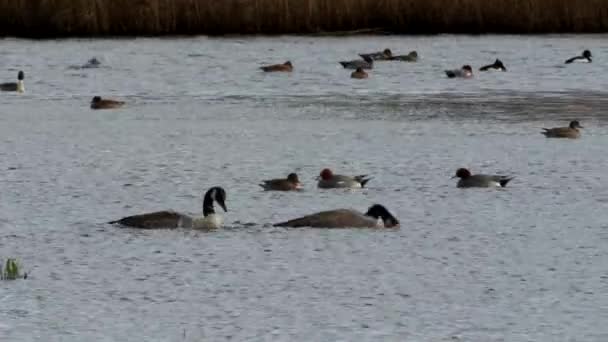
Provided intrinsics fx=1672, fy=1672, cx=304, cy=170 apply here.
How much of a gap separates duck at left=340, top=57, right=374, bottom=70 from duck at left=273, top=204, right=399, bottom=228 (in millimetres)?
14966

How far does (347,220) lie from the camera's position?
1190 cm

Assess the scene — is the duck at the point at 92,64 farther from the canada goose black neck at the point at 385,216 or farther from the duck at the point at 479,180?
the canada goose black neck at the point at 385,216

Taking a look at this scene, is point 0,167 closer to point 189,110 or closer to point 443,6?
point 189,110

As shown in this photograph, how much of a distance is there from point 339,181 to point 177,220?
8.46 ft

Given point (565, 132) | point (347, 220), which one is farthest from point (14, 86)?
point (347, 220)

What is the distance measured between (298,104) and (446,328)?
14.0 metres

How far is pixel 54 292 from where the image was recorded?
30.9ft

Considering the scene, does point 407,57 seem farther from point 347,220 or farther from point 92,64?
point 347,220

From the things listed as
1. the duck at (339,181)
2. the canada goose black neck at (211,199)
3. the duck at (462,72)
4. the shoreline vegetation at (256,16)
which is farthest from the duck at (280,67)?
the canada goose black neck at (211,199)

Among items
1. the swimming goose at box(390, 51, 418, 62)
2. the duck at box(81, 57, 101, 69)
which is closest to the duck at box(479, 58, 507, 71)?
the swimming goose at box(390, 51, 418, 62)

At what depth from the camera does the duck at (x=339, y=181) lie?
46.1ft

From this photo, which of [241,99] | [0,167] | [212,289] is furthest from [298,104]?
[212,289]

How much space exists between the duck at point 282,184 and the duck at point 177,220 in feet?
5.37

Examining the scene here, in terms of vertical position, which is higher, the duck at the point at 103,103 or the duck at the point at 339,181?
the duck at the point at 339,181
